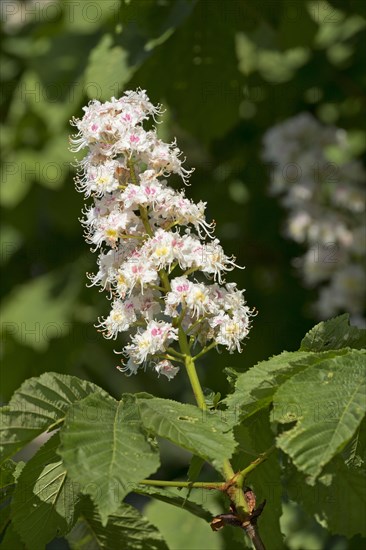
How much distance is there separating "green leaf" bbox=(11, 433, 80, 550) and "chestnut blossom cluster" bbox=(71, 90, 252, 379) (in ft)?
0.78

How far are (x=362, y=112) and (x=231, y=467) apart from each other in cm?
312

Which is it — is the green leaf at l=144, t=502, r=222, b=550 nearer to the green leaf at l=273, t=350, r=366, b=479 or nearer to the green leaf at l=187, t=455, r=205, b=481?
the green leaf at l=187, t=455, r=205, b=481

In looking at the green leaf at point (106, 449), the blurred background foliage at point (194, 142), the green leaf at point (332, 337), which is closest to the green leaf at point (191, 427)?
the green leaf at point (106, 449)

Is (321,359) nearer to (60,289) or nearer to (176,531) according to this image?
(176,531)

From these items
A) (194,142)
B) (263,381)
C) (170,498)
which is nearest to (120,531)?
(170,498)

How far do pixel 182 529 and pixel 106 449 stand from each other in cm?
179

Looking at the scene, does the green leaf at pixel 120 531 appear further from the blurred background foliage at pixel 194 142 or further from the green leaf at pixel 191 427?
the blurred background foliage at pixel 194 142

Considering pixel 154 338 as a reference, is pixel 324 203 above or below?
below

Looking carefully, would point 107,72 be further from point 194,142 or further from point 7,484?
point 194,142

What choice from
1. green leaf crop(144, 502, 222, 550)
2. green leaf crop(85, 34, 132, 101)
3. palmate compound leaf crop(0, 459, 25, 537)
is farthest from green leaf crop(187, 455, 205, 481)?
green leaf crop(85, 34, 132, 101)

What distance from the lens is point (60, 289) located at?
4.71 meters

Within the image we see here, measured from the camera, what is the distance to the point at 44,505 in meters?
1.79

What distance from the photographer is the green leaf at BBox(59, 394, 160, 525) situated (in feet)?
4.75

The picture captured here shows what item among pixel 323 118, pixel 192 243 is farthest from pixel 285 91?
pixel 192 243
